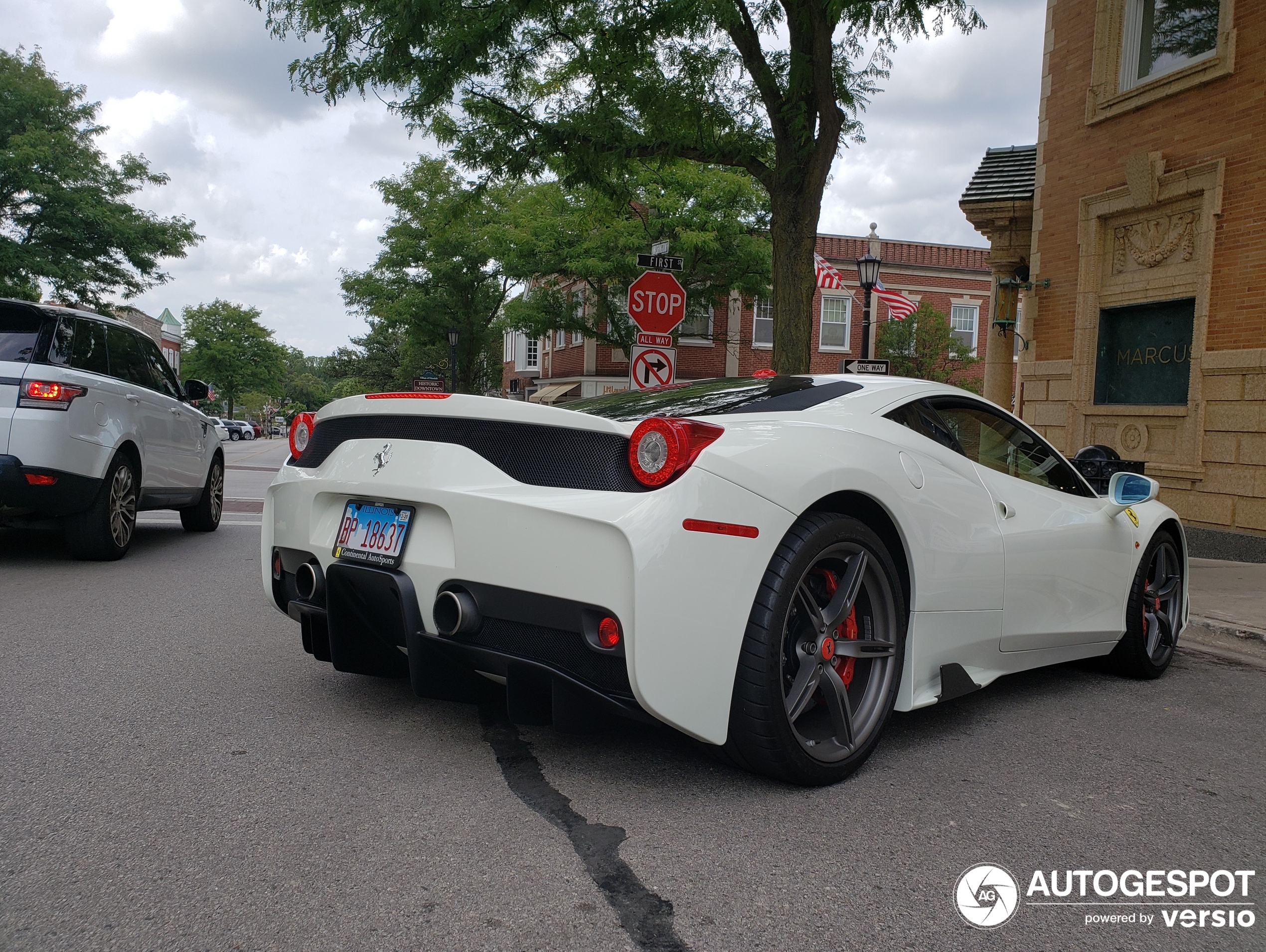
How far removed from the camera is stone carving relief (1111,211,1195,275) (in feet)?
35.8

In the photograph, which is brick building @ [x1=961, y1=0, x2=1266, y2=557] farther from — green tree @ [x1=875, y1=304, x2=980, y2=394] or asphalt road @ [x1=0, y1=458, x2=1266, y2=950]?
green tree @ [x1=875, y1=304, x2=980, y2=394]

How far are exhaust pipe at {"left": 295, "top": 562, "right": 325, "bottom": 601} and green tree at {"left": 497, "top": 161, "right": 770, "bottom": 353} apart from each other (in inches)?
848

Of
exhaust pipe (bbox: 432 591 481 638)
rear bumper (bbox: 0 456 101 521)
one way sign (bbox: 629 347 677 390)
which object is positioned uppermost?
one way sign (bbox: 629 347 677 390)

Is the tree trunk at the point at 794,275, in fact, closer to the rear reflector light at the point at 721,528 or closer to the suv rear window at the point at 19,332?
the suv rear window at the point at 19,332

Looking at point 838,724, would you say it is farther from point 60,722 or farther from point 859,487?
point 60,722

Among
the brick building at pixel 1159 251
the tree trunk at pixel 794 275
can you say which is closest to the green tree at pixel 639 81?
the tree trunk at pixel 794 275

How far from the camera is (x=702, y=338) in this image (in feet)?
111

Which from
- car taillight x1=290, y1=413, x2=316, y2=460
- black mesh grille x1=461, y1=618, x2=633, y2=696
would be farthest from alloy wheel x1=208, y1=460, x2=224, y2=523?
black mesh grille x1=461, y1=618, x2=633, y2=696

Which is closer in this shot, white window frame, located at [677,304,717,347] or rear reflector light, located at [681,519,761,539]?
rear reflector light, located at [681,519,761,539]

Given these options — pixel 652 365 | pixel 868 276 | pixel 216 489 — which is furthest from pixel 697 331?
pixel 216 489

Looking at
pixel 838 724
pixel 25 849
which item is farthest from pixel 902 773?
pixel 25 849

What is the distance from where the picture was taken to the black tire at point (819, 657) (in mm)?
2775

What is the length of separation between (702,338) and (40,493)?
93.1 feet

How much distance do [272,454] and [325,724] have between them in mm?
30222
